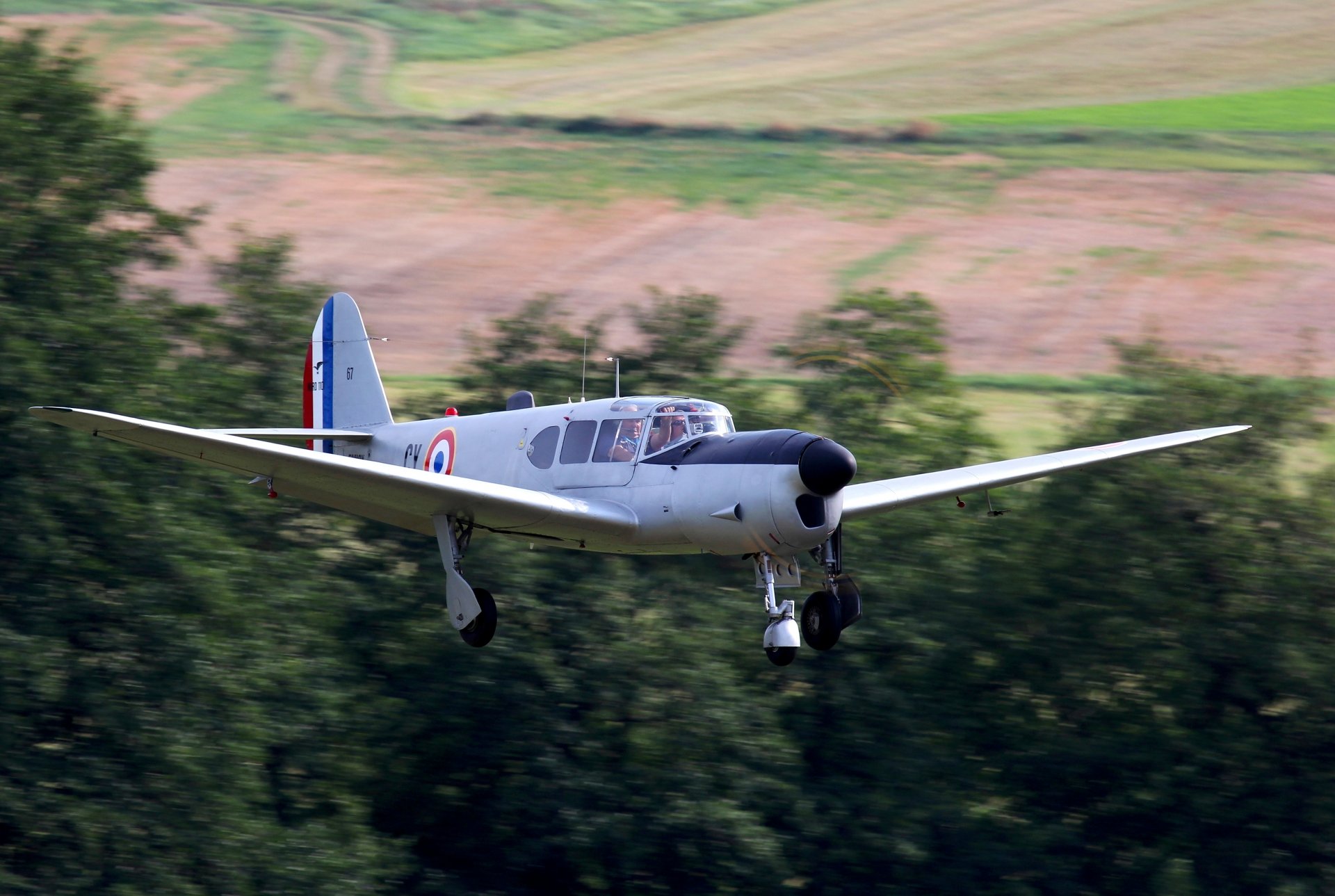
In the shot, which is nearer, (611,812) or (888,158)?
(611,812)

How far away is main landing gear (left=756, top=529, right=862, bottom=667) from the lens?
13297mm

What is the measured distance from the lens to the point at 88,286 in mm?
29719

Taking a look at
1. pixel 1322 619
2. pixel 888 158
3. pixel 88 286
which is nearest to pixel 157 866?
pixel 88 286

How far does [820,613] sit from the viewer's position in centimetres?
1345

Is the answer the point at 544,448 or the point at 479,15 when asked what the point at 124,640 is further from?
the point at 479,15

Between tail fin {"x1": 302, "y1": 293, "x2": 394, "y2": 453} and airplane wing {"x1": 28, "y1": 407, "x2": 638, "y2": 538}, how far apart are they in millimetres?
5042

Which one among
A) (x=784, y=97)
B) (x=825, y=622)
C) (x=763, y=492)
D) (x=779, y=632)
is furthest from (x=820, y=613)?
(x=784, y=97)

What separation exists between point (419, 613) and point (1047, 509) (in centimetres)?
1448

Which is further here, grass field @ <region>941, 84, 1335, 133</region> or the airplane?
grass field @ <region>941, 84, 1335, 133</region>

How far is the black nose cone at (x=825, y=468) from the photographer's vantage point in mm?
12617

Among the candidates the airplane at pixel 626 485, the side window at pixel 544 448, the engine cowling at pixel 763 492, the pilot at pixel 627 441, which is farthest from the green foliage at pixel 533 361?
the engine cowling at pixel 763 492

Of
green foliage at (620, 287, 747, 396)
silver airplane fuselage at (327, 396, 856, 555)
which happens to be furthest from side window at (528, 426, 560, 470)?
green foliage at (620, 287, 747, 396)

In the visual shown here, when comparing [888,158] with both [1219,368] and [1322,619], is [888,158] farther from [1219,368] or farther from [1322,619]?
[1322,619]

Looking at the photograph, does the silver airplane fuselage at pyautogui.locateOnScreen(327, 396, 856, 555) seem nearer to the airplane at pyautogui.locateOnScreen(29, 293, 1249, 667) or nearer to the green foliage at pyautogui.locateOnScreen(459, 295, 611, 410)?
→ the airplane at pyautogui.locateOnScreen(29, 293, 1249, 667)
